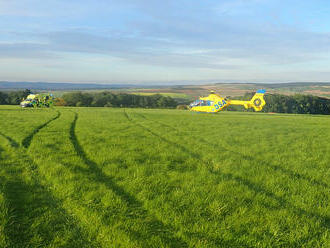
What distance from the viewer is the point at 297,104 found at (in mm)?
68438

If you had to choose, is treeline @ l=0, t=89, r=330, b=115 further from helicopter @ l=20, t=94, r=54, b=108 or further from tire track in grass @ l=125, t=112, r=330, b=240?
tire track in grass @ l=125, t=112, r=330, b=240

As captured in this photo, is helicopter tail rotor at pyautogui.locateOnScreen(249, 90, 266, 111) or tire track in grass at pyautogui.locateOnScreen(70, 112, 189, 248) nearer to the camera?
tire track in grass at pyautogui.locateOnScreen(70, 112, 189, 248)

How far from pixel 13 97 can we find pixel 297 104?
88753 mm

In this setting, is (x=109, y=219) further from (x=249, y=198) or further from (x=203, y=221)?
(x=249, y=198)

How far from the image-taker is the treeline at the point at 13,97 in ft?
253

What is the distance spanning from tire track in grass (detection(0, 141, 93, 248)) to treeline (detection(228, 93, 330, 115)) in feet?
224

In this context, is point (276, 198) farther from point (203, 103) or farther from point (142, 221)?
point (203, 103)

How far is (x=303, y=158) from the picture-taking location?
411 inches

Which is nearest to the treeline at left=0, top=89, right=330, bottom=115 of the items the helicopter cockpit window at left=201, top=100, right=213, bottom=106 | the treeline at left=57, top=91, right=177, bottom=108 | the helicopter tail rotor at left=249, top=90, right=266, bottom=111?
the treeline at left=57, top=91, right=177, bottom=108

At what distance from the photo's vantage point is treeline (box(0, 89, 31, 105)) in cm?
7719

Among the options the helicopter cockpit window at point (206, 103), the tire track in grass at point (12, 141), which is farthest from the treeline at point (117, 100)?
the tire track in grass at point (12, 141)

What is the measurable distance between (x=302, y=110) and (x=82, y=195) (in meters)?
74.8

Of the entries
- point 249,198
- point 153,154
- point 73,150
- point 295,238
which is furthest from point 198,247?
point 73,150

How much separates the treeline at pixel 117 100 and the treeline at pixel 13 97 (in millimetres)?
11676
